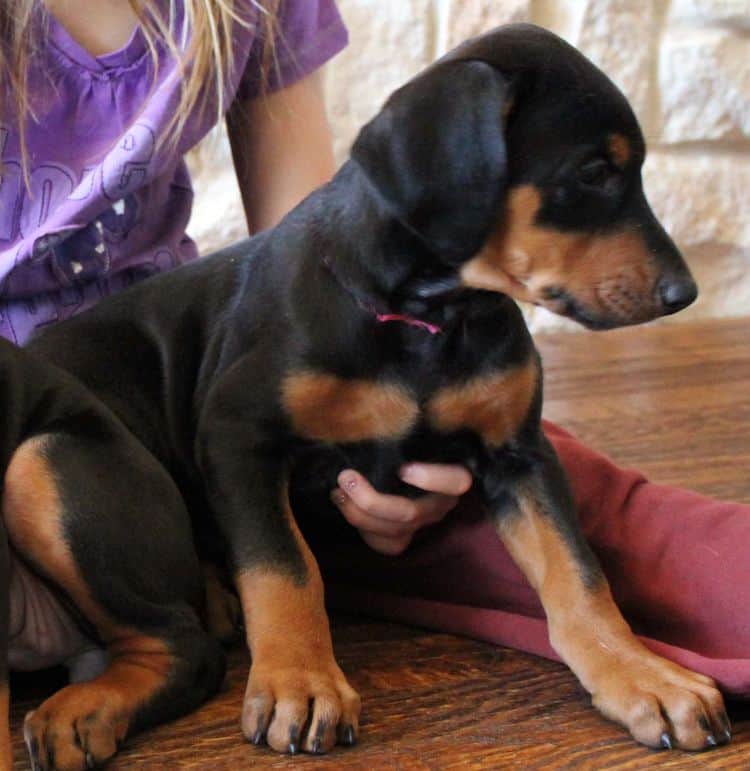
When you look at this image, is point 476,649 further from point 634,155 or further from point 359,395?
point 634,155

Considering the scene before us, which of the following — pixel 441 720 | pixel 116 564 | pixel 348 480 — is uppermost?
pixel 116 564

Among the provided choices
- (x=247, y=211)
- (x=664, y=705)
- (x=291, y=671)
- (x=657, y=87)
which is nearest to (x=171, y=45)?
(x=247, y=211)

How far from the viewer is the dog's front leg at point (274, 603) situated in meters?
Result: 1.24

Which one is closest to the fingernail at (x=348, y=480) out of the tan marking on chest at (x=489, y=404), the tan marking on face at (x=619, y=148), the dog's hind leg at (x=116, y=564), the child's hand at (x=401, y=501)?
the child's hand at (x=401, y=501)

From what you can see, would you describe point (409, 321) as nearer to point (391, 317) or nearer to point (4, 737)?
point (391, 317)

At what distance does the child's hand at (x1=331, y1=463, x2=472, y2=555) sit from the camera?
1.52 m

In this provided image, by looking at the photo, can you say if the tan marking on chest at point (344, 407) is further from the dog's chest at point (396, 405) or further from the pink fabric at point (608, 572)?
the pink fabric at point (608, 572)

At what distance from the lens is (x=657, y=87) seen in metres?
3.53

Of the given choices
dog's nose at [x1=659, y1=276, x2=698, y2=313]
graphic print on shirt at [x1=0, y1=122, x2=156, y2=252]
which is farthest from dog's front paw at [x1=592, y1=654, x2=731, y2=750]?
graphic print on shirt at [x1=0, y1=122, x2=156, y2=252]

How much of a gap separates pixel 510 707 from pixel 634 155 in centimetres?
60

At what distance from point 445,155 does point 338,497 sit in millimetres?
484

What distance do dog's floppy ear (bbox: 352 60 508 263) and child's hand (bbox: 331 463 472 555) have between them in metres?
0.34

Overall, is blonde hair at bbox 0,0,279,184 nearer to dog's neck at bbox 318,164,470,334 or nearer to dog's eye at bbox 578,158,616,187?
dog's neck at bbox 318,164,470,334

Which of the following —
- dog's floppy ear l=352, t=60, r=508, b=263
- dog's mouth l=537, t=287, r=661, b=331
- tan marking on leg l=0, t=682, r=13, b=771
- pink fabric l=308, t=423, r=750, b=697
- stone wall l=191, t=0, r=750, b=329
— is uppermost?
dog's floppy ear l=352, t=60, r=508, b=263
